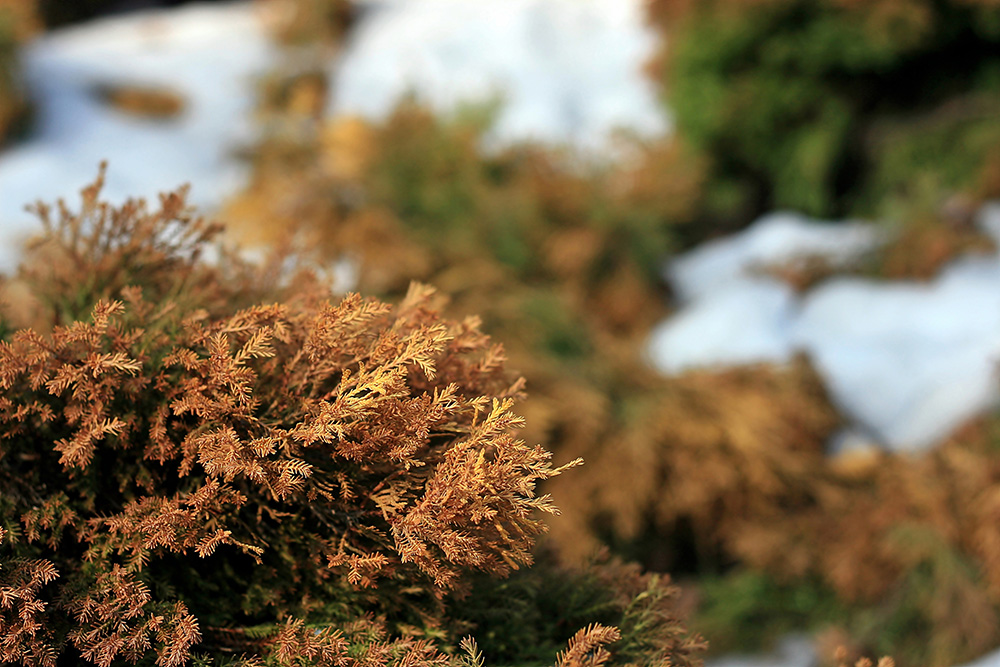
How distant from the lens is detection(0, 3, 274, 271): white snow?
15.4 feet

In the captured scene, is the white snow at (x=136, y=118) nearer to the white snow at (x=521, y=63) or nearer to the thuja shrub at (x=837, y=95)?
the white snow at (x=521, y=63)

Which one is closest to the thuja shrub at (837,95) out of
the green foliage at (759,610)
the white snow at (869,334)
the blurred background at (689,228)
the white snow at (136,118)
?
the blurred background at (689,228)

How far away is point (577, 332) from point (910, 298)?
1678 mm

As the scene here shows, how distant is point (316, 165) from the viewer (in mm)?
4594

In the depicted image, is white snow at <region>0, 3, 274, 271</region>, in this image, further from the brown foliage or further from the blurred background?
the brown foliage

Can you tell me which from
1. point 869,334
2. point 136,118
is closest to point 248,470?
point 869,334

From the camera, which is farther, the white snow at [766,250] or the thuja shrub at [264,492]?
the white snow at [766,250]

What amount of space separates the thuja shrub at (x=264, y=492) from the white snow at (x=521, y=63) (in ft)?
15.4

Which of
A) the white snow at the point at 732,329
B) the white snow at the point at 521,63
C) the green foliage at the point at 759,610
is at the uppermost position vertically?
the white snow at the point at 521,63

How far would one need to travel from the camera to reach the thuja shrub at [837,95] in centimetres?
460

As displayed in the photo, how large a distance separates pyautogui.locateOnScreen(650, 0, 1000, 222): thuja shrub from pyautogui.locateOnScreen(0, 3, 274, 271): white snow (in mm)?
2874

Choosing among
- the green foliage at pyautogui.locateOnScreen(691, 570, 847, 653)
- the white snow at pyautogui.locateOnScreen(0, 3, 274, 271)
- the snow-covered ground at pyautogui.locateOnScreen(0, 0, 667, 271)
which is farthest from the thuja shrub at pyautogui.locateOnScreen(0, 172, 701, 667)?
the snow-covered ground at pyautogui.locateOnScreen(0, 0, 667, 271)

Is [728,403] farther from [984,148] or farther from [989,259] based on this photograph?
[984,148]

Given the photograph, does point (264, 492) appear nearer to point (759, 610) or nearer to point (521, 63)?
point (759, 610)
